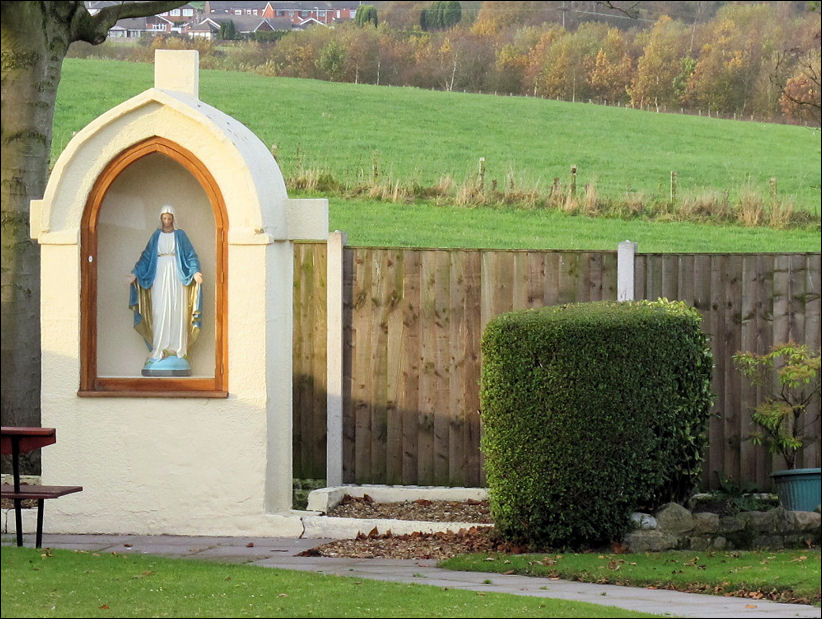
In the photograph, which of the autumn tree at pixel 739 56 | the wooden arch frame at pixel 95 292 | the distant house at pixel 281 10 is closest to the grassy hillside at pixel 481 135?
the autumn tree at pixel 739 56

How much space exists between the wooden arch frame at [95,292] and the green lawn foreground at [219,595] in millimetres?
2306

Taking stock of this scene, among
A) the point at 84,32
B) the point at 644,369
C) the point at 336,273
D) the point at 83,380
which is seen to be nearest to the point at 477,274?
the point at 336,273

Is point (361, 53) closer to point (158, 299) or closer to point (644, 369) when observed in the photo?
point (158, 299)

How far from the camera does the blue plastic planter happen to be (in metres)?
9.49

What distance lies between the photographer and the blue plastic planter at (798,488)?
374 inches

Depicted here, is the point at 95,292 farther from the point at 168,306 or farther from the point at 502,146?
the point at 502,146

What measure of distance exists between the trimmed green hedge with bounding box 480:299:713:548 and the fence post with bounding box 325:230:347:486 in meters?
2.22

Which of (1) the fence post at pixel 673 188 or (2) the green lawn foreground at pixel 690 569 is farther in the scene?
(1) the fence post at pixel 673 188

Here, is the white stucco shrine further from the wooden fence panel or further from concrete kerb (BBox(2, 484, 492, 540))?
the wooden fence panel

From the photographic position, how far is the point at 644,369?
8.81 meters

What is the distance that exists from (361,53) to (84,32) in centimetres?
1667

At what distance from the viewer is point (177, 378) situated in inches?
Answer: 406

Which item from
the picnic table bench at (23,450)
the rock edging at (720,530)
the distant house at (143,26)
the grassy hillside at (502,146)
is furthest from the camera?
the distant house at (143,26)

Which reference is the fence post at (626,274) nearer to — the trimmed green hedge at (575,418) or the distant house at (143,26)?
the trimmed green hedge at (575,418)
